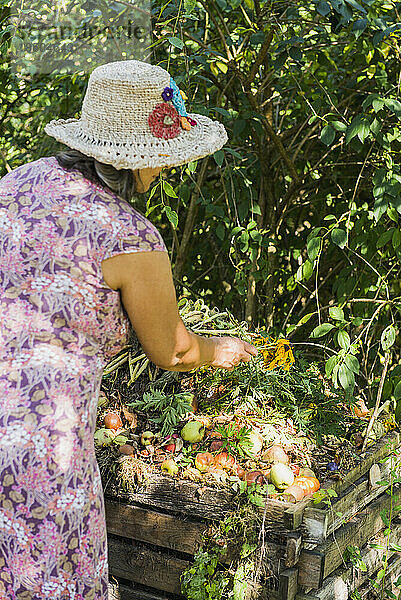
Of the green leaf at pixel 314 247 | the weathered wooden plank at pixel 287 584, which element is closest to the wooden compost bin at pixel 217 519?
the weathered wooden plank at pixel 287 584

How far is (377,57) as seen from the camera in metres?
2.65

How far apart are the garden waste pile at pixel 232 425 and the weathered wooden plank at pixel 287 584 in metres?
0.17

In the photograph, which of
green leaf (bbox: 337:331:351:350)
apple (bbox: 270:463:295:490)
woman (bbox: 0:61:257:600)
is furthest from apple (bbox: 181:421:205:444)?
woman (bbox: 0:61:257:600)

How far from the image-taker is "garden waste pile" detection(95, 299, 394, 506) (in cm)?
196

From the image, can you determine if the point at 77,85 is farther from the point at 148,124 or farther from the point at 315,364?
the point at 148,124

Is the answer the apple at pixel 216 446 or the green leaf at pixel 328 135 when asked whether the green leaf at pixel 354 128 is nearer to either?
the green leaf at pixel 328 135

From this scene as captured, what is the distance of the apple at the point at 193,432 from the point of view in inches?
80.7

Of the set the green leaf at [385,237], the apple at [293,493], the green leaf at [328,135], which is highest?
the green leaf at [328,135]

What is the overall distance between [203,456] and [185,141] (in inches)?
34.4

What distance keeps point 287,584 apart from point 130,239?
91cm

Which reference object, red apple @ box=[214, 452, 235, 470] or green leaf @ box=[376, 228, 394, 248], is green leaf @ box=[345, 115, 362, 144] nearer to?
green leaf @ box=[376, 228, 394, 248]

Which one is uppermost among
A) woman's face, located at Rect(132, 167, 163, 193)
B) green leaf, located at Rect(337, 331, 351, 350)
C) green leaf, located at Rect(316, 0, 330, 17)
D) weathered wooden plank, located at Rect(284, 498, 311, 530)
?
green leaf, located at Rect(316, 0, 330, 17)

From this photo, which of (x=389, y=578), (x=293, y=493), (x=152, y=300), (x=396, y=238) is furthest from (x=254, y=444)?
(x=396, y=238)

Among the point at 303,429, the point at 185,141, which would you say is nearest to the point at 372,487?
the point at 303,429
